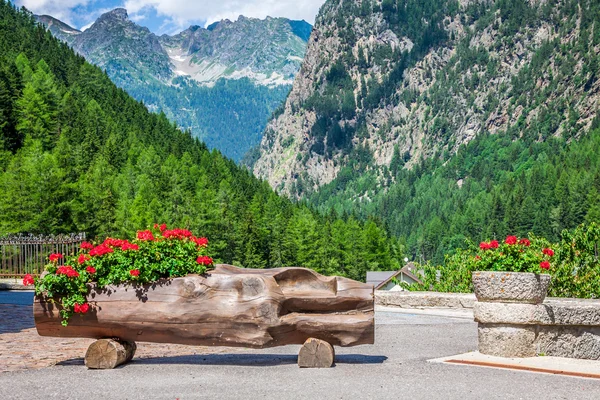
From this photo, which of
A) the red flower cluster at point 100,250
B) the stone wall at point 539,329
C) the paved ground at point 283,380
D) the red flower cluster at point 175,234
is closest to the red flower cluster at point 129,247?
the red flower cluster at point 100,250

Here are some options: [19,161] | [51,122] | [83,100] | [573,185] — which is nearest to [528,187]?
[573,185]

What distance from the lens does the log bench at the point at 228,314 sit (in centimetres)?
1069

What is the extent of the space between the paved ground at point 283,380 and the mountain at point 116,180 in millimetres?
46212

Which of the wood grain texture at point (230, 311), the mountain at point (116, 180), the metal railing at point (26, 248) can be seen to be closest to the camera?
the wood grain texture at point (230, 311)

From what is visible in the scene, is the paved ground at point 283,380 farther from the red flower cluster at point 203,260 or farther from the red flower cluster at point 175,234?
the red flower cluster at point 175,234

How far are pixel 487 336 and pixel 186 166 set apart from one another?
373 feet

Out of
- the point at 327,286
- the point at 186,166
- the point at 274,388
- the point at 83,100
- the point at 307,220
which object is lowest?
the point at 274,388

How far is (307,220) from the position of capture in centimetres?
11919

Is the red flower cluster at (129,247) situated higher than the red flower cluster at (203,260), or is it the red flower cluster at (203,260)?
the red flower cluster at (129,247)

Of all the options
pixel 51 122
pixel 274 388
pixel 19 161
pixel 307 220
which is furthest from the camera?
pixel 307 220

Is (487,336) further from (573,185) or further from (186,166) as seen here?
(573,185)

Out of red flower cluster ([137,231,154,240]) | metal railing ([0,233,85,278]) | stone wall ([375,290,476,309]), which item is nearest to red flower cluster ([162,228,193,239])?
red flower cluster ([137,231,154,240])

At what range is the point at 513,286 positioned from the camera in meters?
11.5

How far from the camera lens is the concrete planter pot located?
1143 cm
